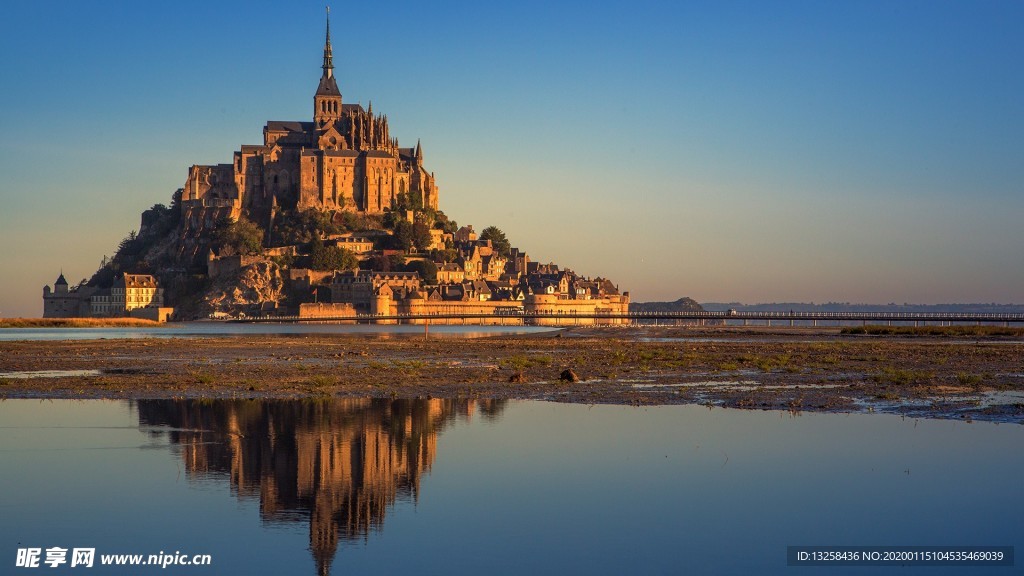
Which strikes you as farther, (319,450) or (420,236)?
(420,236)

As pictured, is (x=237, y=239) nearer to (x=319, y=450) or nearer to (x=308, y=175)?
(x=308, y=175)

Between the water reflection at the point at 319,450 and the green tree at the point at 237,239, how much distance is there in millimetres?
134778

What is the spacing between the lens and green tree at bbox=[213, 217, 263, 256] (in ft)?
531

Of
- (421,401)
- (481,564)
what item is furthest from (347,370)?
(481,564)

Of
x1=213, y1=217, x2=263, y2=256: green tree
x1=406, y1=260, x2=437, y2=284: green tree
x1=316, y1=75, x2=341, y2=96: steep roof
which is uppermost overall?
x1=316, y1=75, x2=341, y2=96: steep roof

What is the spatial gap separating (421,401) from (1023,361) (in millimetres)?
30510

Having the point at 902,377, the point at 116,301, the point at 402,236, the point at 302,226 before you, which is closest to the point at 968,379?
the point at 902,377

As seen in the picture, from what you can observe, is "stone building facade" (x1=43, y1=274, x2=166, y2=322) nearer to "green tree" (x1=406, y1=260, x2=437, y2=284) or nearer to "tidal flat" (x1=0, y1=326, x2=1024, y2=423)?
"green tree" (x1=406, y1=260, x2=437, y2=284)

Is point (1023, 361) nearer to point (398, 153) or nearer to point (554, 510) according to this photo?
point (554, 510)

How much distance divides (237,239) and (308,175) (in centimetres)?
1428

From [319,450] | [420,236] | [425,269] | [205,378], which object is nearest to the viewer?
[319,450]

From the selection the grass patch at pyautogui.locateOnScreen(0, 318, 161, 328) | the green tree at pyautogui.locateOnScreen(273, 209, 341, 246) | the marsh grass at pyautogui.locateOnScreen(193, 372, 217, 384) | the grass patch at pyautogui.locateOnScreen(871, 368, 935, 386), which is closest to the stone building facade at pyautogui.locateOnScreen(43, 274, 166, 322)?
the grass patch at pyautogui.locateOnScreen(0, 318, 161, 328)

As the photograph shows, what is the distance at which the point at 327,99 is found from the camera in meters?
180

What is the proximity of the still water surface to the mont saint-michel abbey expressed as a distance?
141765mm
